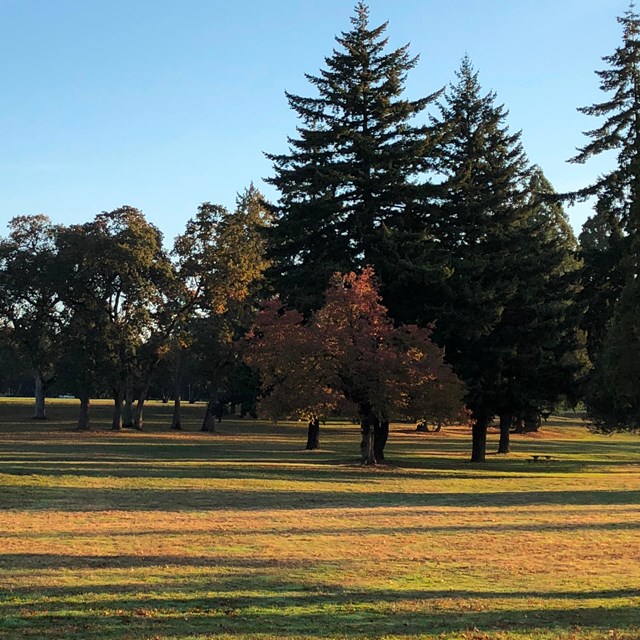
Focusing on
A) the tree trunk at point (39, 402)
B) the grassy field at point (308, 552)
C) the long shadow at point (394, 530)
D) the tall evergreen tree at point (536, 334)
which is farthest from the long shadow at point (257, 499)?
the tree trunk at point (39, 402)

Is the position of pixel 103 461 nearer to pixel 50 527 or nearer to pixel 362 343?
pixel 362 343

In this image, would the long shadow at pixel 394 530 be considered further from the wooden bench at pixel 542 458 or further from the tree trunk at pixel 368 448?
the wooden bench at pixel 542 458

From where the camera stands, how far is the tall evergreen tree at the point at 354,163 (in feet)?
125

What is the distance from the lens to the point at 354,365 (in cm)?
3225

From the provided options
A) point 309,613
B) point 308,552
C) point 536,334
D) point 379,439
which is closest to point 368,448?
point 379,439

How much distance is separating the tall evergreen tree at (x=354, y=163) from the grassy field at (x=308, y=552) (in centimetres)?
1044

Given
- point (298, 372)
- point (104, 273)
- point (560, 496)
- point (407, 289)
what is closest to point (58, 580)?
point (560, 496)

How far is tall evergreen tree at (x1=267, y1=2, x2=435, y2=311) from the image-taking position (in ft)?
125

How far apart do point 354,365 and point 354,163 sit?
11.2 m

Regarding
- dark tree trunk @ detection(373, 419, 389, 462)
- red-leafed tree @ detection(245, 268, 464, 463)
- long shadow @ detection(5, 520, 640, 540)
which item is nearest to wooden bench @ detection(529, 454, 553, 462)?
dark tree trunk @ detection(373, 419, 389, 462)

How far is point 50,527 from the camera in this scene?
15617 mm

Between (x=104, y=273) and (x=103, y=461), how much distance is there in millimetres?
26899

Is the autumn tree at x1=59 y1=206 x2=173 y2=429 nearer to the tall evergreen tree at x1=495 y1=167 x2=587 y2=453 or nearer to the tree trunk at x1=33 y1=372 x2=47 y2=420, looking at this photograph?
the tree trunk at x1=33 y1=372 x2=47 y2=420

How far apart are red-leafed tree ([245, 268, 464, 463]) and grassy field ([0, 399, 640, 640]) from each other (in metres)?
2.67
